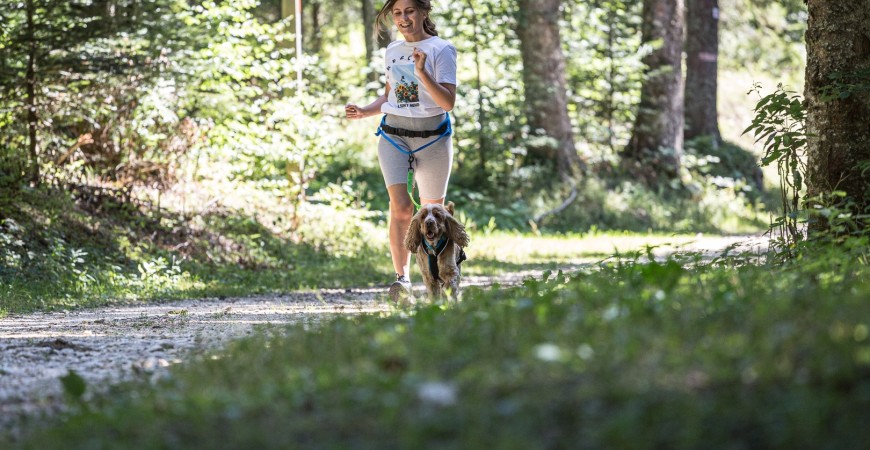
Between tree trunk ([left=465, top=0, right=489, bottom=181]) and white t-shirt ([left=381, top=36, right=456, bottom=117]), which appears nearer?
white t-shirt ([left=381, top=36, right=456, bottom=117])

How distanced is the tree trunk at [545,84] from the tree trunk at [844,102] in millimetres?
11882

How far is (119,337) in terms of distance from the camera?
6887mm

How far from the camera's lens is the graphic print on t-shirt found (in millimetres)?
8188

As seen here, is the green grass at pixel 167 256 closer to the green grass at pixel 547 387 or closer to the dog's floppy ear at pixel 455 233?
the dog's floppy ear at pixel 455 233

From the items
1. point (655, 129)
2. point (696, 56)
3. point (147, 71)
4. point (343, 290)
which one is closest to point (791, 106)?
point (343, 290)

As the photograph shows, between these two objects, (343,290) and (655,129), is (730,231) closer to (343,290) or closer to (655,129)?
(655,129)

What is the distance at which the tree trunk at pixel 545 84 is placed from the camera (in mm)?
19375

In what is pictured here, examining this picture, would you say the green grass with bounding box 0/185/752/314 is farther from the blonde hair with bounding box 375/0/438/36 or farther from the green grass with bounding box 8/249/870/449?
the green grass with bounding box 8/249/870/449

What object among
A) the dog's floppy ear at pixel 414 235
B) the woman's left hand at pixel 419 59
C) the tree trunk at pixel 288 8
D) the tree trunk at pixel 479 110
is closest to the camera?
the woman's left hand at pixel 419 59

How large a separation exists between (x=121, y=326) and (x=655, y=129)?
639 inches

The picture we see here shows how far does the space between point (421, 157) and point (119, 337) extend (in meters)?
2.86

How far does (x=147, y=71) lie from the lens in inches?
477

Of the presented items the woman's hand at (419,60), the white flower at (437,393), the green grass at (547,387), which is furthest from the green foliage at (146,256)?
the white flower at (437,393)

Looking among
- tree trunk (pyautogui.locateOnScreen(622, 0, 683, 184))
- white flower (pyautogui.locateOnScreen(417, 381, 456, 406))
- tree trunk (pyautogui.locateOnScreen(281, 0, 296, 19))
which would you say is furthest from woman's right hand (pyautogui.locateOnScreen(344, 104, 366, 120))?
tree trunk (pyautogui.locateOnScreen(622, 0, 683, 184))
